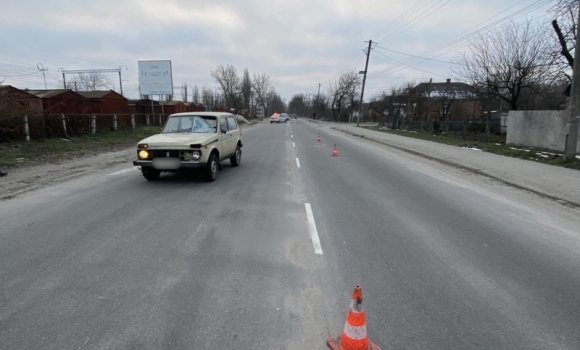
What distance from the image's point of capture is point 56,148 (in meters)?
15.6

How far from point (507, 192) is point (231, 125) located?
7987mm

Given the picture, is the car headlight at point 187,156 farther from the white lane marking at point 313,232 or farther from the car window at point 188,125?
the white lane marking at point 313,232

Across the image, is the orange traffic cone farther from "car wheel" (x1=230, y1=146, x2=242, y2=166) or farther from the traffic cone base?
"car wheel" (x1=230, y1=146, x2=242, y2=166)

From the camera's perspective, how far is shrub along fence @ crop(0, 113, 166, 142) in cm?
1526

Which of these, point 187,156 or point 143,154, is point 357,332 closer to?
point 187,156

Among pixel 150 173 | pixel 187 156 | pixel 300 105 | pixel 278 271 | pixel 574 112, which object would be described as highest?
pixel 300 105

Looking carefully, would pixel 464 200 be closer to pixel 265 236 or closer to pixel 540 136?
pixel 265 236

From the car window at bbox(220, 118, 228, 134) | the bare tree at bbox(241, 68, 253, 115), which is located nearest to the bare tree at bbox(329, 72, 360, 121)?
the bare tree at bbox(241, 68, 253, 115)

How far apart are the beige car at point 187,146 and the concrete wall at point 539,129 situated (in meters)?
13.7

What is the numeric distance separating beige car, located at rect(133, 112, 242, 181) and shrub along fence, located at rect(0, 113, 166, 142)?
9.45 m

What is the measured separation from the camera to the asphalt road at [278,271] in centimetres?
296

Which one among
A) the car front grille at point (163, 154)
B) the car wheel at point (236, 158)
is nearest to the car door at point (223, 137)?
the car wheel at point (236, 158)

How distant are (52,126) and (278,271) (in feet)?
59.0

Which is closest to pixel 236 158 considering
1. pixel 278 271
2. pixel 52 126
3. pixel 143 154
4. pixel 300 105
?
pixel 143 154
